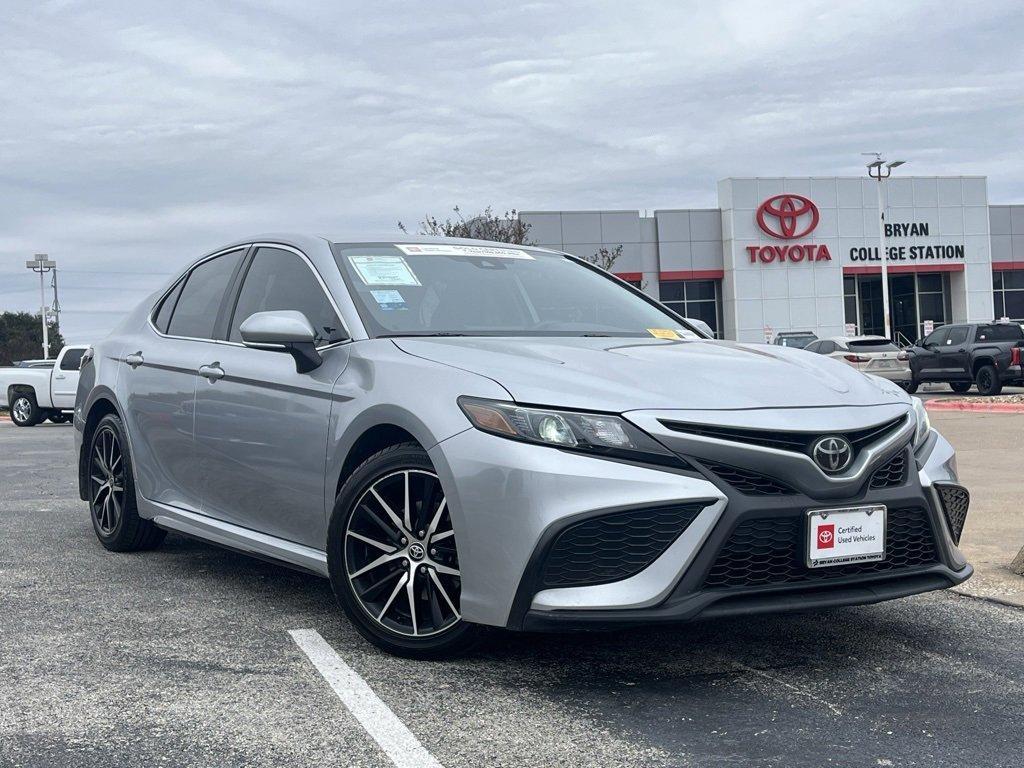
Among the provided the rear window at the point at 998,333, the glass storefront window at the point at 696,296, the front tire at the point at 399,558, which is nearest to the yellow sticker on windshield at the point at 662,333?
the front tire at the point at 399,558

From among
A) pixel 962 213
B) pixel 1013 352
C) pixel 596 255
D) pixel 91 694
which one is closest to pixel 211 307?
pixel 91 694

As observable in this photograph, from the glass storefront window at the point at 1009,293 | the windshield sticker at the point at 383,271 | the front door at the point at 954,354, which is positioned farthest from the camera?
the glass storefront window at the point at 1009,293

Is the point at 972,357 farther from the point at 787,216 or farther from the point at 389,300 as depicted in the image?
the point at 787,216

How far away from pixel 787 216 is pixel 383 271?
1890 inches

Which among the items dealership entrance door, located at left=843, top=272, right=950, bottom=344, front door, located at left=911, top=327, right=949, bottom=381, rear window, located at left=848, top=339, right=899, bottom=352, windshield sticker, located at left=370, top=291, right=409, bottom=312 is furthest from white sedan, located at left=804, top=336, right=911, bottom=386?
dealership entrance door, located at left=843, top=272, right=950, bottom=344

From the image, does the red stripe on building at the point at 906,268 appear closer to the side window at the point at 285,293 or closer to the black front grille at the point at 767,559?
the side window at the point at 285,293

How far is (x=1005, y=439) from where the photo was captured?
13.8 meters

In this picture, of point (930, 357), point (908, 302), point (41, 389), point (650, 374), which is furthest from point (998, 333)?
point (908, 302)

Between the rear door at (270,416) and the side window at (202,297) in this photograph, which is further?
the side window at (202,297)

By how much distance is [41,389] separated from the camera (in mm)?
24234

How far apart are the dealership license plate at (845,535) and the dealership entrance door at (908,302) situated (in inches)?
2082

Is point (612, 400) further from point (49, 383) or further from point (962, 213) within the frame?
point (962, 213)

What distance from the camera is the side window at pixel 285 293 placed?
4.98m

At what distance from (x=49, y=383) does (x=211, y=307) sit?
64.5 feet
